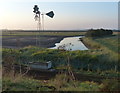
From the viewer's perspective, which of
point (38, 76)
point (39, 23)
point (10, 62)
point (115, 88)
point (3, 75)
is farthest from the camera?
point (39, 23)

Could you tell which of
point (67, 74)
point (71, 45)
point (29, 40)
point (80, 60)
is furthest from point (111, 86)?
point (29, 40)

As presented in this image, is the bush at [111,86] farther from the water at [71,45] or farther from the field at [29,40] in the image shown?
the field at [29,40]

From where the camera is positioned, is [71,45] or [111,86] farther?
[71,45]

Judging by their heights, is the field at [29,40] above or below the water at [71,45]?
below

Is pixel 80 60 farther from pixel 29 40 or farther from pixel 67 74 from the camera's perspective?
pixel 29 40

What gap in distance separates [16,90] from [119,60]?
7846mm

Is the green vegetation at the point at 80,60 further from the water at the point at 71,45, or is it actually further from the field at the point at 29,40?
the field at the point at 29,40

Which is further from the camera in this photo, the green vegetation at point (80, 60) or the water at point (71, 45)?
the green vegetation at point (80, 60)

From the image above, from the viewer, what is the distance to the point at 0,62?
23.9 feet

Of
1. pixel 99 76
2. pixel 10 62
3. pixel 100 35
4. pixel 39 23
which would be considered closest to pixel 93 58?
pixel 99 76

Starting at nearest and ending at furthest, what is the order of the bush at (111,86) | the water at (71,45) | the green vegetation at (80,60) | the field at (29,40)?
the bush at (111,86) → the water at (71,45) → the green vegetation at (80,60) → the field at (29,40)

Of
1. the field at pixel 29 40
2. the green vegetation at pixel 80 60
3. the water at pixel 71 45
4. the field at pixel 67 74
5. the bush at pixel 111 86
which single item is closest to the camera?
the bush at pixel 111 86

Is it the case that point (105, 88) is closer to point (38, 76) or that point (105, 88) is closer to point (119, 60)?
point (38, 76)

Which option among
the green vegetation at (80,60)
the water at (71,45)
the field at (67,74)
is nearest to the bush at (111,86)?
the field at (67,74)
